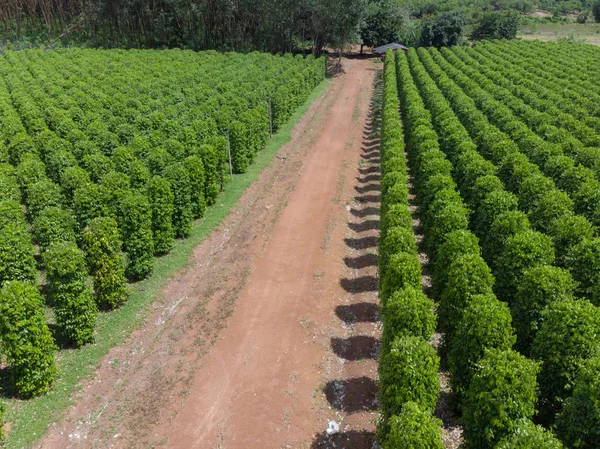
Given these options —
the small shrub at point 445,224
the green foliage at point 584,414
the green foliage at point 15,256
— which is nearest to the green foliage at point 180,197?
the green foliage at point 15,256

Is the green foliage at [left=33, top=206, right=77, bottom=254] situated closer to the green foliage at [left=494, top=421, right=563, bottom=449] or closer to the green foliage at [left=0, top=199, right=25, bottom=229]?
the green foliage at [left=0, top=199, right=25, bottom=229]

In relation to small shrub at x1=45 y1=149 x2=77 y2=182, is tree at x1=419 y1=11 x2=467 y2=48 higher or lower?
higher

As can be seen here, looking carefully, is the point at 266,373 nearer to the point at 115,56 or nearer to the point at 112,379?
the point at 112,379

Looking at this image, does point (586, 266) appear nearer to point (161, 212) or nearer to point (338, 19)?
point (161, 212)

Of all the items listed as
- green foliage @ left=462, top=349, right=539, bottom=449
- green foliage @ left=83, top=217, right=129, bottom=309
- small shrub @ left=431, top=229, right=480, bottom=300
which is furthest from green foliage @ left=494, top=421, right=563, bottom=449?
green foliage @ left=83, top=217, right=129, bottom=309

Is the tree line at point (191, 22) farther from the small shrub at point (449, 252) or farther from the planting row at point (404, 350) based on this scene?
the small shrub at point (449, 252)

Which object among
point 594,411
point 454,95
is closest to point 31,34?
point 454,95
